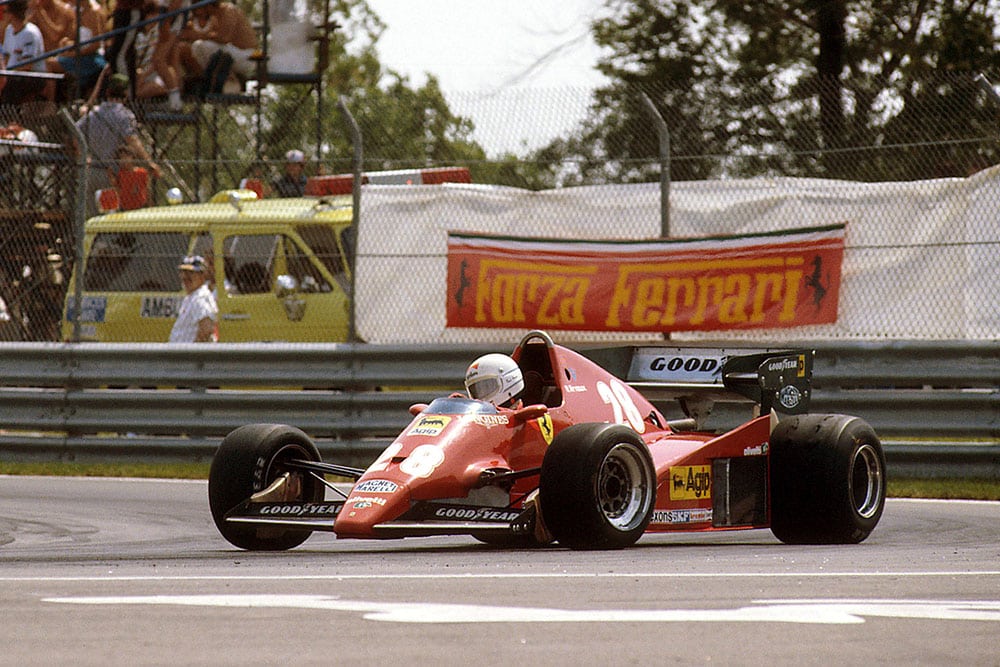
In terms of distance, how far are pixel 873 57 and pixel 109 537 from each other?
17852mm

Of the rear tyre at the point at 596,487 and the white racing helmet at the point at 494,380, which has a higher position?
the white racing helmet at the point at 494,380

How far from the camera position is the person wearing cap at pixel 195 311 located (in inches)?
543

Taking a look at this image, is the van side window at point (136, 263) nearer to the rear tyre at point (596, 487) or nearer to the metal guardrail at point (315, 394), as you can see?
the metal guardrail at point (315, 394)

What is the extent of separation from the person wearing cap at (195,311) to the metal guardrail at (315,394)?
1.46 feet

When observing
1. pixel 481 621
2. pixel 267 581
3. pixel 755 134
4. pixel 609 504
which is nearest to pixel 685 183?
pixel 755 134

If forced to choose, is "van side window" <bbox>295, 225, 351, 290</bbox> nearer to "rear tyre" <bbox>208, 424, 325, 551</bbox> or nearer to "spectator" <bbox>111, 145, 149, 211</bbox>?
"spectator" <bbox>111, 145, 149, 211</bbox>

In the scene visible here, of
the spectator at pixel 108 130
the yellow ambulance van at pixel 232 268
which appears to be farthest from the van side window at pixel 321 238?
the spectator at pixel 108 130

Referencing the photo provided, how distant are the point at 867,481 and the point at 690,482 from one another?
983mm

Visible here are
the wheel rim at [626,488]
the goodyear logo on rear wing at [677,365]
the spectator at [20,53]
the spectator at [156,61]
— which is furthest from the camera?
the spectator at [20,53]

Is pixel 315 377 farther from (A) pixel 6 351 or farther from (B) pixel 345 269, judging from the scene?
(A) pixel 6 351

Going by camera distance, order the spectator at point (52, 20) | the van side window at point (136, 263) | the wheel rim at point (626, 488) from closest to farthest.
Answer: the wheel rim at point (626, 488)
the van side window at point (136, 263)
the spectator at point (52, 20)

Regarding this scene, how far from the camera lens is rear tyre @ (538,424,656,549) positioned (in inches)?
286

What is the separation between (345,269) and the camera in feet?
44.7

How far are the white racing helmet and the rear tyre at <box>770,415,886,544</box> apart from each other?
1.33 meters
